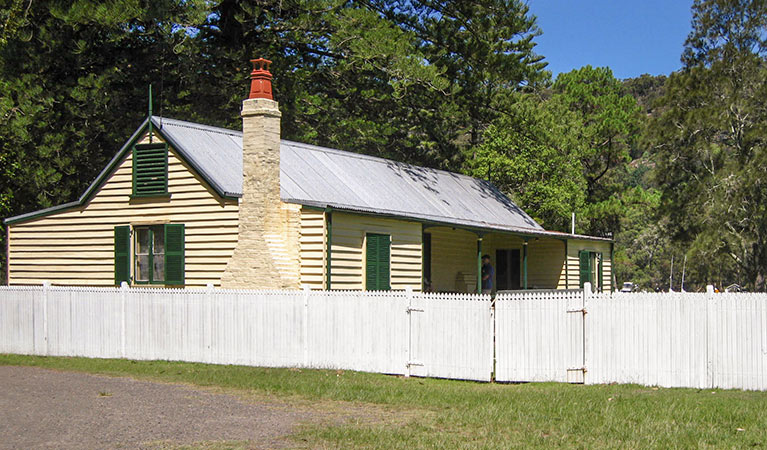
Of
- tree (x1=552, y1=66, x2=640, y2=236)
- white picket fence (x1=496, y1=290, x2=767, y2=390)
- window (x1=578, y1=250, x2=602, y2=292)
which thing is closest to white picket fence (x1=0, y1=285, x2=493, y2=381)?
white picket fence (x1=496, y1=290, x2=767, y2=390)

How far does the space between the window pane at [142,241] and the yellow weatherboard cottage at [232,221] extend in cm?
3

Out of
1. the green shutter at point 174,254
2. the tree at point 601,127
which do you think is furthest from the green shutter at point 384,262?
the tree at point 601,127

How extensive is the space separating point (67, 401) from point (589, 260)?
2320 centimetres

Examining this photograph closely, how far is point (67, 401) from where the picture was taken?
41.1 feet

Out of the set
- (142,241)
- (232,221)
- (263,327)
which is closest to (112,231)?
(142,241)

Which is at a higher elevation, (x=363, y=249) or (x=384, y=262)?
(x=363, y=249)

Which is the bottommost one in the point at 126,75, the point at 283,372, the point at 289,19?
the point at 283,372

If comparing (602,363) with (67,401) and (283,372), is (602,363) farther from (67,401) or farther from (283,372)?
(67,401)

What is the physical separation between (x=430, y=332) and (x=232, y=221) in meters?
6.70

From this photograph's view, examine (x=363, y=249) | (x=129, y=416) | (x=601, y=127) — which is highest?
(x=601, y=127)

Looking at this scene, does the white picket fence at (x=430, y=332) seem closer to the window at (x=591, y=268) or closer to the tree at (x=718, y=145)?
the window at (x=591, y=268)

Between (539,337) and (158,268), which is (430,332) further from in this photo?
(158,268)

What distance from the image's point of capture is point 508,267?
104 ft

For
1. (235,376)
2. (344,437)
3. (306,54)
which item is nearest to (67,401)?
(235,376)
